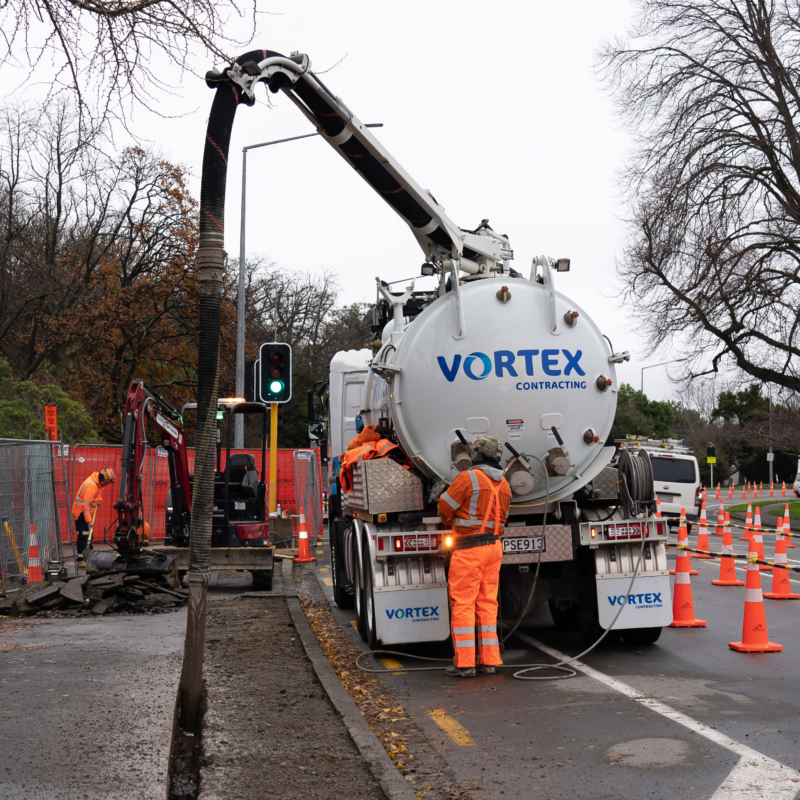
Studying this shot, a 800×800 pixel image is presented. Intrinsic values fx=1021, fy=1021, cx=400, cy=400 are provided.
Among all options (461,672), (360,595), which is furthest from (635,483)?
(360,595)

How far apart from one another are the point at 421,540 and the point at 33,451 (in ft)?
24.6

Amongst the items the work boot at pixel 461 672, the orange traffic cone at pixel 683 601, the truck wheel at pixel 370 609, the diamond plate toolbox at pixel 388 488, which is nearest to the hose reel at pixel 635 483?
the orange traffic cone at pixel 683 601

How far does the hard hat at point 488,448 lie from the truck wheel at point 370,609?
157 cm

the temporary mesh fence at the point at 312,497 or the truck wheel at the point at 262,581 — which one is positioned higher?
the temporary mesh fence at the point at 312,497

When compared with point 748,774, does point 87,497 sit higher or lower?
higher

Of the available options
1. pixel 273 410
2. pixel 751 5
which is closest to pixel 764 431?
pixel 751 5

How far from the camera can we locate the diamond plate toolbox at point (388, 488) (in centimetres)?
935

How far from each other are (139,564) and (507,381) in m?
6.81

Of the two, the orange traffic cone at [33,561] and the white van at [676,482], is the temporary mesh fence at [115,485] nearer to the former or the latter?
the orange traffic cone at [33,561]

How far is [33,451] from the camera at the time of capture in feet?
47.1

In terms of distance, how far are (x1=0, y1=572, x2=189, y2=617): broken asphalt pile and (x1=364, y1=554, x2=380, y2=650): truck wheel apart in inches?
119

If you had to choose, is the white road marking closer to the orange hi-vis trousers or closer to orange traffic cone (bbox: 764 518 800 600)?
the orange hi-vis trousers

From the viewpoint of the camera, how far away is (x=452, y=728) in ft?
22.1

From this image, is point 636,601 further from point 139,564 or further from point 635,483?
point 139,564
